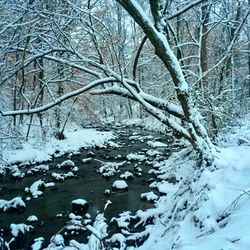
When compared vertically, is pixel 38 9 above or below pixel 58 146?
above

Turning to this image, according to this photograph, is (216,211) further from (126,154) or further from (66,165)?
(126,154)

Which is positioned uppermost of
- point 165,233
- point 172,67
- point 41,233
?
point 172,67

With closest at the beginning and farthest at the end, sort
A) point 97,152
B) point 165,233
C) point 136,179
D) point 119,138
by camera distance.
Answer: point 165,233 → point 136,179 → point 97,152 → point 119,138

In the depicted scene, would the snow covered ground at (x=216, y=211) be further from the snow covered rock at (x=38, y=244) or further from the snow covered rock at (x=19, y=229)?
the snow covered rock at (x=19, y=229)

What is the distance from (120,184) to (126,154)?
4.66 m

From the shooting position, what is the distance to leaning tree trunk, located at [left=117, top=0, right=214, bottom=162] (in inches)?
210

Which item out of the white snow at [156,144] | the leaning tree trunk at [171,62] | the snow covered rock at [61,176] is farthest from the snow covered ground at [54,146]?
the leaning tree trunk at [171,62]

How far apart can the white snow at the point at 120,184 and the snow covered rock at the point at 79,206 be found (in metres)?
A: 1.44

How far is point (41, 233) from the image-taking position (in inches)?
283

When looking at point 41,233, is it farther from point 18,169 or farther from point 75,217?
point 18,169

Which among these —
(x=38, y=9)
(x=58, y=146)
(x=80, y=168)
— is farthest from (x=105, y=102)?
(x=38, y=9)

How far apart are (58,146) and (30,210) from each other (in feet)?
23.4

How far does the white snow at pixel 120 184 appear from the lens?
9719mm

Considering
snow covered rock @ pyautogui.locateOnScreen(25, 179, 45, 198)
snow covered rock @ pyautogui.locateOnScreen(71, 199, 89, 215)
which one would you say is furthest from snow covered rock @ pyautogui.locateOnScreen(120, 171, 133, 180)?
snow covered rock @ pyautogui.locateOnScreen(25, 179, 45, 198)
